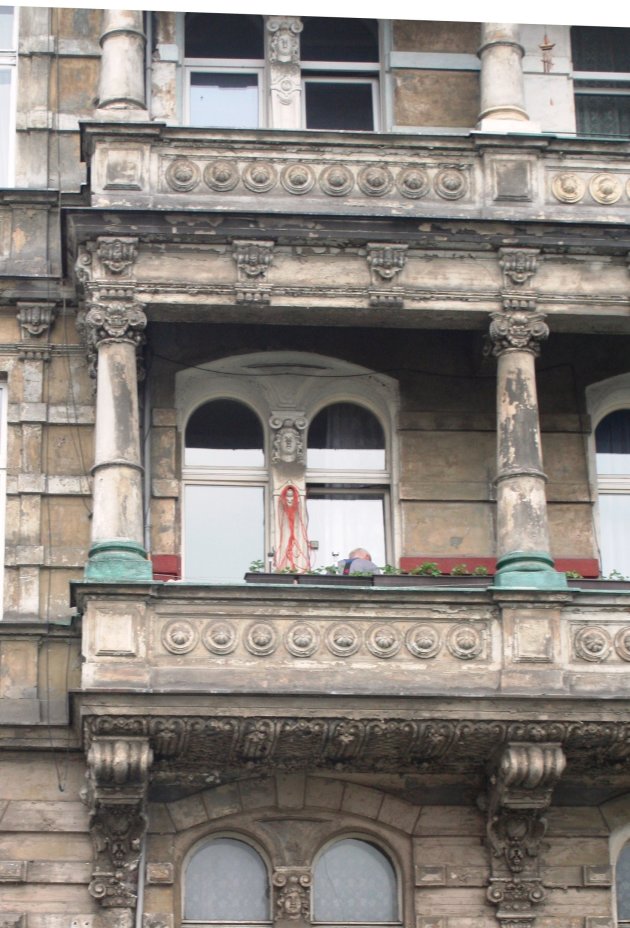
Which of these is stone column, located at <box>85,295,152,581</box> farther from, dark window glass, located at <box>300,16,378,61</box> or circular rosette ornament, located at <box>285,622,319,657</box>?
dark window glass, located at <box>300,16,378,61</box>

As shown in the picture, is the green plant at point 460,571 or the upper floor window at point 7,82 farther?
the upper floor window at point 7,82

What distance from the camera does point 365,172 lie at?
2005 centimetres

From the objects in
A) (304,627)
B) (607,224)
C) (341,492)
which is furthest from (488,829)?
(607,224)

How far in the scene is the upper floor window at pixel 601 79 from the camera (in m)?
21.9

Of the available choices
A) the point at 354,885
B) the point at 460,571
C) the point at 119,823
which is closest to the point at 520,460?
the point at 460,571

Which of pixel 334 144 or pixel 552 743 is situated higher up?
pixel 334 144

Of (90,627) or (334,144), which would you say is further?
(334,144)

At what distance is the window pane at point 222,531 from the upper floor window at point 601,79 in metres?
5.13

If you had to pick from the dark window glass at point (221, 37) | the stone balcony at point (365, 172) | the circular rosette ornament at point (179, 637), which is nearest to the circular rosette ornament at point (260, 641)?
the circular rosette ornament at point (179, 637)

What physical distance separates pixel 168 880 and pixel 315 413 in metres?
4.78

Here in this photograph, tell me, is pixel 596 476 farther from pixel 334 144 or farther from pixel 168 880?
pixel 168 880

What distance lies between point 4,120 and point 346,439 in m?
4.72

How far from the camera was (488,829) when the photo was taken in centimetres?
1873

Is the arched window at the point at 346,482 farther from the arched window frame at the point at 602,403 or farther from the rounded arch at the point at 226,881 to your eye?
the rounded arch at the point at 226,881
